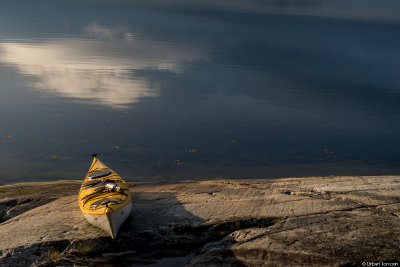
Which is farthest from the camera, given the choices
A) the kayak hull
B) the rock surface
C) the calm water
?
the calm water

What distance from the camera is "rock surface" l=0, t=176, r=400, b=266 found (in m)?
14.4

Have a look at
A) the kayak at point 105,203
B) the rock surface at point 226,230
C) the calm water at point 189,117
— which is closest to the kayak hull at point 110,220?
the kayak at point 105,203

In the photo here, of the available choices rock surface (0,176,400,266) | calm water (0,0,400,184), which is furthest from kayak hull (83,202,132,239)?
calm water (0,0,400,184)

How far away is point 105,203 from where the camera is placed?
55.8ft

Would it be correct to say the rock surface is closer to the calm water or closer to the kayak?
the kayak

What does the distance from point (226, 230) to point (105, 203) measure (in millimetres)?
5521

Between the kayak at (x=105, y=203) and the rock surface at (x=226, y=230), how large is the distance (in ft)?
1.74

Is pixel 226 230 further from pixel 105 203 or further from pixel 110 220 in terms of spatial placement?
pixel 105 203

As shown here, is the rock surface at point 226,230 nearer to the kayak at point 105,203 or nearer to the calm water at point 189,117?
the kayak at point 105,203

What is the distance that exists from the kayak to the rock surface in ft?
1.74

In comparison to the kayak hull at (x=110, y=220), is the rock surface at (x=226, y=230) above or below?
below

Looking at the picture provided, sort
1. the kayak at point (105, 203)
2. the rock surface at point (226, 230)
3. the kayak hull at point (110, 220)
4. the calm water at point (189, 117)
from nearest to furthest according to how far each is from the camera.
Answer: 1. the rock surface at point (226, 230)
2. the kayak hull at point (110, 220)
3. the kayak at point (105, 203)
4. the calm water at point (189, 117)

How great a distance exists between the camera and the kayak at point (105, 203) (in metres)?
16.3

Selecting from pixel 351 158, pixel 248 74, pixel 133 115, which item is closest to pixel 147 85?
pixel 133 115
